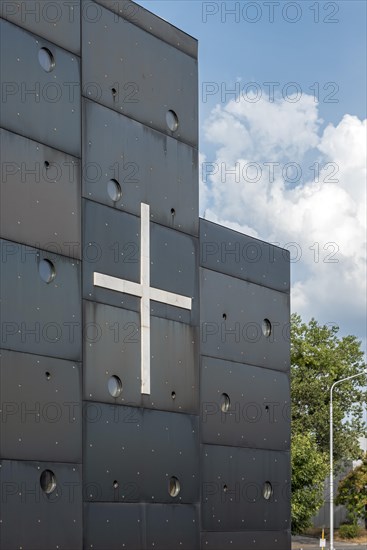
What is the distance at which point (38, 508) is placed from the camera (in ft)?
66.4

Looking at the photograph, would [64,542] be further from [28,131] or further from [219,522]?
[28,131]

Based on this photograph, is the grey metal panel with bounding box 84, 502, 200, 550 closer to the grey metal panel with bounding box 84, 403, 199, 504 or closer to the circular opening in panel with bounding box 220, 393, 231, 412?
the grey metal panel with bounding box 84, 403, 199, 504

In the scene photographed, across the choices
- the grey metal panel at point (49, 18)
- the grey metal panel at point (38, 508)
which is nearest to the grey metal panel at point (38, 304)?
the grey metal panel at point (38, 508)

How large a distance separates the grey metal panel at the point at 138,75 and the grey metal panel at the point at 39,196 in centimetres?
198

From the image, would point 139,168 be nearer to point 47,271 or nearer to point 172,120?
point 172,120

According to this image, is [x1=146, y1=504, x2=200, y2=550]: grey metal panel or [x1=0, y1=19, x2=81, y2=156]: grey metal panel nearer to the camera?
[x1=0, y1=19, x2=81, y2=156]: grey metal panel

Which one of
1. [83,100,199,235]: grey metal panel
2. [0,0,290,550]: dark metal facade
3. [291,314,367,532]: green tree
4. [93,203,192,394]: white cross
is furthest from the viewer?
[291,314,367,532]: green tree

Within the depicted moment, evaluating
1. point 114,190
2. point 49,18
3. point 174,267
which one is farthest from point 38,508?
point 49,18

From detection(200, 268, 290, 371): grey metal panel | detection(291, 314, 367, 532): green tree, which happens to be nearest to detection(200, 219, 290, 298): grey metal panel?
detection(200, 268, 290, 371): grey metal panel

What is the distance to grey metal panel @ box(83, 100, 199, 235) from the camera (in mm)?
22891

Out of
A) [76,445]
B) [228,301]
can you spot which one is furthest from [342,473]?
[76,445]

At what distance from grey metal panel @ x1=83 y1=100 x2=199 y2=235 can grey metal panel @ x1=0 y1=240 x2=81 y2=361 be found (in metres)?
2.04

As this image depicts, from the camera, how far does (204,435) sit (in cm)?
2508

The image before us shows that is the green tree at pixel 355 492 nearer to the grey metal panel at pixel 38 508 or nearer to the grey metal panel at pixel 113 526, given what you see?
the grey metal panel at pixel 113 526
